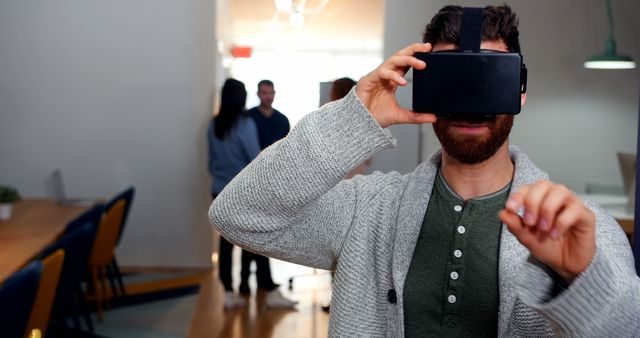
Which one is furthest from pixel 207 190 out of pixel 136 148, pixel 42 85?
pixel 42 85

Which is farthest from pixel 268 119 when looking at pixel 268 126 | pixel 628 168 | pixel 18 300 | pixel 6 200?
pixel 18 300

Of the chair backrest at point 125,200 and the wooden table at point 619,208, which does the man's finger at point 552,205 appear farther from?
the chair backrest at point 125,200

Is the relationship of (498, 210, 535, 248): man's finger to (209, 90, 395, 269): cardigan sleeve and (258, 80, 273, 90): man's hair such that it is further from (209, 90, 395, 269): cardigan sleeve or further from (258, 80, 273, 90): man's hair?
(258, 80, 273, 90): man's hair

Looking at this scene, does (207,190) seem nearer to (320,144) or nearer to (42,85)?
(42,85)

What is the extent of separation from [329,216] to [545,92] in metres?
4.62

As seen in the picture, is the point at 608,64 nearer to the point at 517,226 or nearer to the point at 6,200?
the point at 6,200

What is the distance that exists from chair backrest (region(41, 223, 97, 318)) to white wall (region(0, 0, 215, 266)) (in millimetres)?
2533

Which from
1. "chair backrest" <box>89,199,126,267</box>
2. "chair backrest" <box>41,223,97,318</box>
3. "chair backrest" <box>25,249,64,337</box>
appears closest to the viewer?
"chair backrest" <box>25,249,64,337</box>

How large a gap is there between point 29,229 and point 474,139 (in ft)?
11.7

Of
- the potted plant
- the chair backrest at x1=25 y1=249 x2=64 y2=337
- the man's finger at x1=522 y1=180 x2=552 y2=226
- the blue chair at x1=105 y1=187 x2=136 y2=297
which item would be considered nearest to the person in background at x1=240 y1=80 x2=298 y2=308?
the blue chair at x1=105 y1=187 x2=136 y2=297

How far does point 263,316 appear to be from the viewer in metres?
Result: 5.20

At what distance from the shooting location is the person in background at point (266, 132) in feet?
18.3

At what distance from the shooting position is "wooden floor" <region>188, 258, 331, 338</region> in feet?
16.0

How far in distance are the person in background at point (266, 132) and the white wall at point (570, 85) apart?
0.80 m
